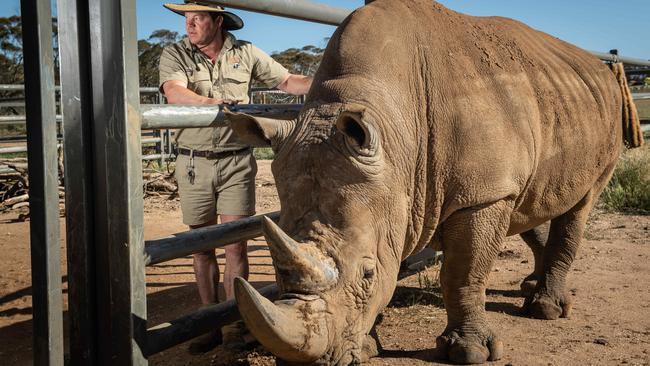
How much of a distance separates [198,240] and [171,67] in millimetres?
1535

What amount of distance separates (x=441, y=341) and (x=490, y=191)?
3.09 ft

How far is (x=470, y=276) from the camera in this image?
3684 mm

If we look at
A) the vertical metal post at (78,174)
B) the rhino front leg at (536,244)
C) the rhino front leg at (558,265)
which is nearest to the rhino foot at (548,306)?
the rhino front leg at (558,265)

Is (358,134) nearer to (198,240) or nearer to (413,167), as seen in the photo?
(413,167)

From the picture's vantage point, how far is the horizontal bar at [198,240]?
2949 mm

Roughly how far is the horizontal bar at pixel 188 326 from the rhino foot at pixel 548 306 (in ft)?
7.56

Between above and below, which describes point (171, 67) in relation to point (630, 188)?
above

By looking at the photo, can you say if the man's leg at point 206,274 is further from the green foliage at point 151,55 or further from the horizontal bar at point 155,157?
the green foliage at point 151,55

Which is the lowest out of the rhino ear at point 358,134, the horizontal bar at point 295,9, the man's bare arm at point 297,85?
the rhino ear at point 358,134

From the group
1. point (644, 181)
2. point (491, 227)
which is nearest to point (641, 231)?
point (644, 181)

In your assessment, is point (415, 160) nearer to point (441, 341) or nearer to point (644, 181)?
point (441, 341)

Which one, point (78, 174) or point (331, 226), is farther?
point (331, 226)

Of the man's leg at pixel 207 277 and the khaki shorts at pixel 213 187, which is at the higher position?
the khaki shorts at pixel 213 187

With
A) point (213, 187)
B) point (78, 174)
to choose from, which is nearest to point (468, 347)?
point (213, 187)
